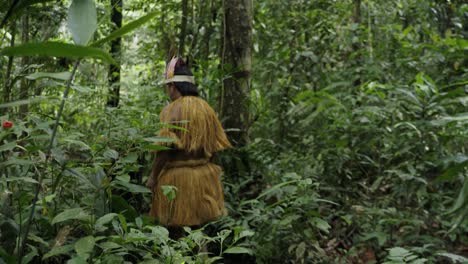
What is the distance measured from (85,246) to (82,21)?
0.85 metres

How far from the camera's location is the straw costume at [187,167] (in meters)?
3.27

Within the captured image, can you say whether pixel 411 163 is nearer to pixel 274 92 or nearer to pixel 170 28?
pixel 274 92

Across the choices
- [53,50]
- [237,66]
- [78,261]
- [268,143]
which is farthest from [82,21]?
[268,143]

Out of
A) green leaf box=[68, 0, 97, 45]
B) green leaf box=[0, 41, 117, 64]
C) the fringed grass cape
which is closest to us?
green leaf box=[0, 41, 117, 64]

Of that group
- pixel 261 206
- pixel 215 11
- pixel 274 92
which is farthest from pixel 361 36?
pixel 261 206

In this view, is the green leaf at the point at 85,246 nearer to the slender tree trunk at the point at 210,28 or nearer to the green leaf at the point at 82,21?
the green leaf at the point at 82,21

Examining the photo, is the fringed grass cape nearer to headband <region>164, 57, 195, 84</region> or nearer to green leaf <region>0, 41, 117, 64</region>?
headband <region>164, 57, 195, 84</region>

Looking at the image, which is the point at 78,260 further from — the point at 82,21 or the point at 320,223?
the point at 320,223

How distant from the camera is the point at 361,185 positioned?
3857 mm

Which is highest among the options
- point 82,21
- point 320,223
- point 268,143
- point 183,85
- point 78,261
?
point 82,21

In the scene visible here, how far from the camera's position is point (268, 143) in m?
4.45

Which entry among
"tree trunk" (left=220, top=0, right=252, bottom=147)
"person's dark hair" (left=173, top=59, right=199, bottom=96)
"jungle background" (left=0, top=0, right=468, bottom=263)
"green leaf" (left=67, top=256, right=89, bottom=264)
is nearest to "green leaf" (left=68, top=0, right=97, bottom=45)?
"jungle background" (left=0, top=0, right=468, bottom=263)

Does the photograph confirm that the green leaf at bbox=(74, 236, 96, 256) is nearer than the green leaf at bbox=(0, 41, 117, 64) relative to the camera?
No

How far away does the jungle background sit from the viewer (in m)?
1.99
